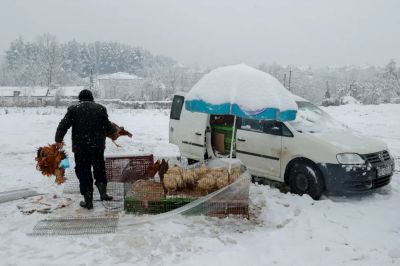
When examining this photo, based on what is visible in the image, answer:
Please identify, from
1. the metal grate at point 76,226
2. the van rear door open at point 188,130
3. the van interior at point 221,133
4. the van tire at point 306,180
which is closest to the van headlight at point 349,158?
the van tire at point 306,180

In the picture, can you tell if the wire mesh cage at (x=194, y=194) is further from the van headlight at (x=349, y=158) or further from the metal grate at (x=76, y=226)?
the van headlight at (x=349, y=158)

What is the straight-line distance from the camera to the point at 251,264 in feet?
14.8

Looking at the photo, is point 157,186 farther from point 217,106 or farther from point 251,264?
point 251,264

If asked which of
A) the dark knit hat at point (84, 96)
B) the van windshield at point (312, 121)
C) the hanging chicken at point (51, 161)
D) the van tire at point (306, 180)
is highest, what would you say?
the dark knit hat at point (84, 96)

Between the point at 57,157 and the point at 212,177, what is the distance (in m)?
2.54

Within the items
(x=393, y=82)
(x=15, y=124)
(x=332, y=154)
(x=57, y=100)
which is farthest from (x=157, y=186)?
(x=393, y=82)

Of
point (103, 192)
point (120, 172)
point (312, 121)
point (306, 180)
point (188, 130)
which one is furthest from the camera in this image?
point (188, 130)

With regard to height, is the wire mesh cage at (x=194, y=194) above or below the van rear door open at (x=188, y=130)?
below

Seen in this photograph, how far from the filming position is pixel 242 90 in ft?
19.5

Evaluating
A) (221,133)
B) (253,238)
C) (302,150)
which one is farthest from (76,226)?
(221,133)

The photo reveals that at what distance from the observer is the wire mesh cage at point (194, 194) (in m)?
5.92

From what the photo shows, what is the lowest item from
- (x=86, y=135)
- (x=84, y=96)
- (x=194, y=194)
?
(x=194, y=194)

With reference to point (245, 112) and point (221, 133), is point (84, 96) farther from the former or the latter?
Answer: point (221, 133)

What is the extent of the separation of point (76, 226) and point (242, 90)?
318 centimetres
